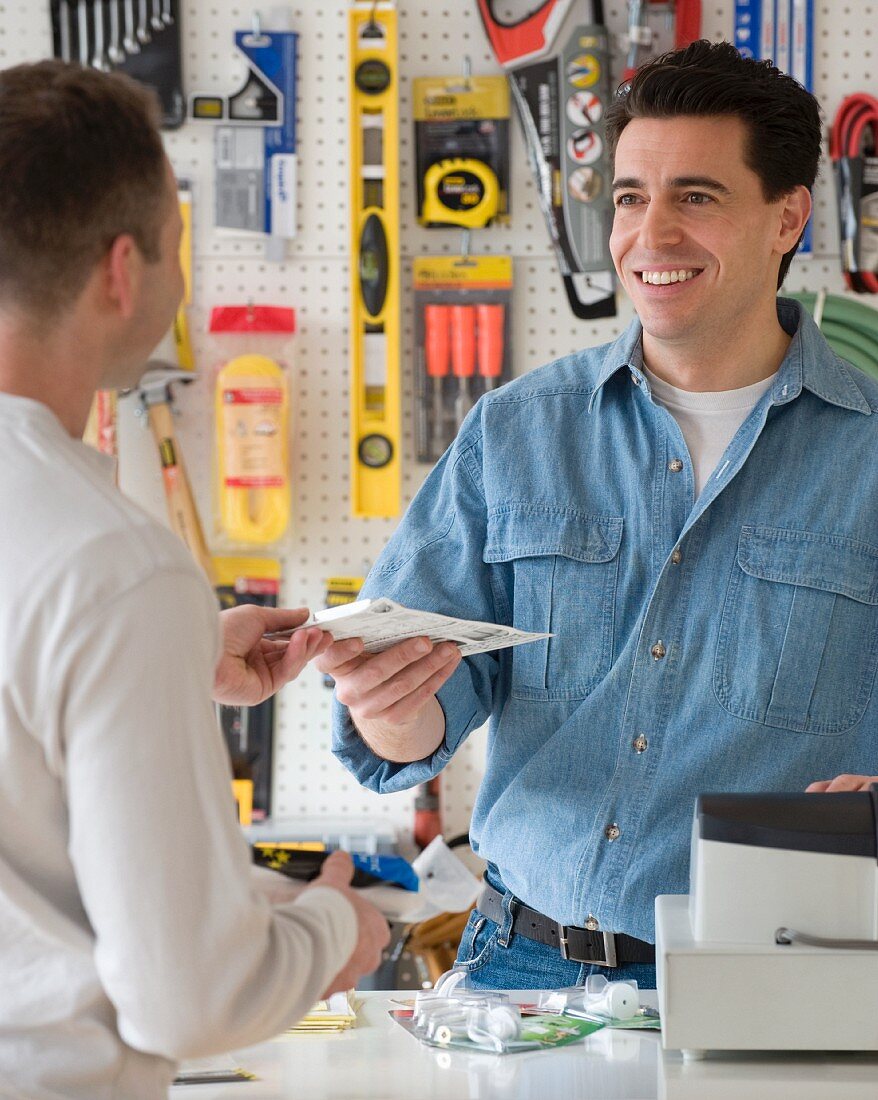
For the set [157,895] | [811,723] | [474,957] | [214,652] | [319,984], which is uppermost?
[214,652]

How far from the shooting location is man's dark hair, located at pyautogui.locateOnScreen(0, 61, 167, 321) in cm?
108

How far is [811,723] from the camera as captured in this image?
1.98m

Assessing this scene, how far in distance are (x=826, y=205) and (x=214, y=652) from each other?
3082 millimetres

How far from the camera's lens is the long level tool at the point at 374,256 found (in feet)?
11.9

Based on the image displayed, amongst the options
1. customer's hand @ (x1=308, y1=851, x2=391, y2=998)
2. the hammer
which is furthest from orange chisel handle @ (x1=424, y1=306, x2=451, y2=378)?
customer's hand @ (x1=308, y1=851, x2=391, y2=998)

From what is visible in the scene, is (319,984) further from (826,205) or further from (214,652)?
(826,205)

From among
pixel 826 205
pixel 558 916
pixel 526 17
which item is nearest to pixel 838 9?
pixel 826 205

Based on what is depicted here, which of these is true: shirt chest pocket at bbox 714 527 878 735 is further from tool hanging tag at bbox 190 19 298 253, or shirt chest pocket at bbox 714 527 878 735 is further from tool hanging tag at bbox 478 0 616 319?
tool hanging tag at bbox 190 19 298 253

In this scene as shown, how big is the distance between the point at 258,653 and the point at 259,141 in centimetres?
233

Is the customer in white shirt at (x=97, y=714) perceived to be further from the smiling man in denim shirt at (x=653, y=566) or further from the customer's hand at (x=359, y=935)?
the smiling man in denim shirt at (x=653, y=566)

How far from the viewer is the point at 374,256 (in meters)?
3.62

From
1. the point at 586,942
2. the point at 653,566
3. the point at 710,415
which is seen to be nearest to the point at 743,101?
the point at 710,415

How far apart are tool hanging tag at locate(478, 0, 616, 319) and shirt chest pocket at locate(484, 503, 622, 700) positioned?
1692 millimetres

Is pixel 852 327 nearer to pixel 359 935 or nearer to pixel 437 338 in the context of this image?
pixel 437 338
